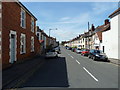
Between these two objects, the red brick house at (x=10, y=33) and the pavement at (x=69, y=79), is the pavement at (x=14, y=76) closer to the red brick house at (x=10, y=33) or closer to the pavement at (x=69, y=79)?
the pavement at (x=69, y=79)

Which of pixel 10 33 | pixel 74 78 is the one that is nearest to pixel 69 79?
pixel 74 78

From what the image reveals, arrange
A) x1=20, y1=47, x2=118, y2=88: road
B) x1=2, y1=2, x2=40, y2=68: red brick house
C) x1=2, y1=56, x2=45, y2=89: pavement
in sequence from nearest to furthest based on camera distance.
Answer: x1=20, y1=47, x2=118, y2=88: road
x1=2, y1=56, x2=45, y2=89: pavement
x1=2, y1=2, x2=40, y2=68: red brick house

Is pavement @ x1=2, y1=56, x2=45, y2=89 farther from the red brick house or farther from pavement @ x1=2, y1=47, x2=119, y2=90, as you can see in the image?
the red brick house

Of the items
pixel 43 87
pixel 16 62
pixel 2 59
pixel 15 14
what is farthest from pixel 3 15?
pixel 43 87

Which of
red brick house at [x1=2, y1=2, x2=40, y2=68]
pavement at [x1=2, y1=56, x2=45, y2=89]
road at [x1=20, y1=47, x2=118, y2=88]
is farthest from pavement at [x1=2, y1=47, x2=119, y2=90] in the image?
red brick house at [x1=2, y1=2, x2=40, y2=68]

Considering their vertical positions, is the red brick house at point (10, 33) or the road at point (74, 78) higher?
the red brick house at point (10, 33)

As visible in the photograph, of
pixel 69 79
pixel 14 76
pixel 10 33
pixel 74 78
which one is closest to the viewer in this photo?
pixel 69 79

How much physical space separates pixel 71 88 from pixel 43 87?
4.19 ft

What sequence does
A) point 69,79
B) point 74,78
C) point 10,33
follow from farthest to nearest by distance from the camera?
point 10,33 → point 74,78 → point 69,79

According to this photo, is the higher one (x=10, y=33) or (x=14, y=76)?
(x=10, y=33)

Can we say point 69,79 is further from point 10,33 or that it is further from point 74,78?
point 10,33

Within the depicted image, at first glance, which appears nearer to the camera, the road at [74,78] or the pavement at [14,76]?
the road at [74,78]

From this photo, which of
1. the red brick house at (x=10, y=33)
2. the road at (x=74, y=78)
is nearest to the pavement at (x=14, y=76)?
the road at (x=74, y=78)

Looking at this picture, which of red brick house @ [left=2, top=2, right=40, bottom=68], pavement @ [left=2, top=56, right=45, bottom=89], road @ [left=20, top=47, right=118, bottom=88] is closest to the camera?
road @ [left=20, top=47, right=118, bottom=88]
